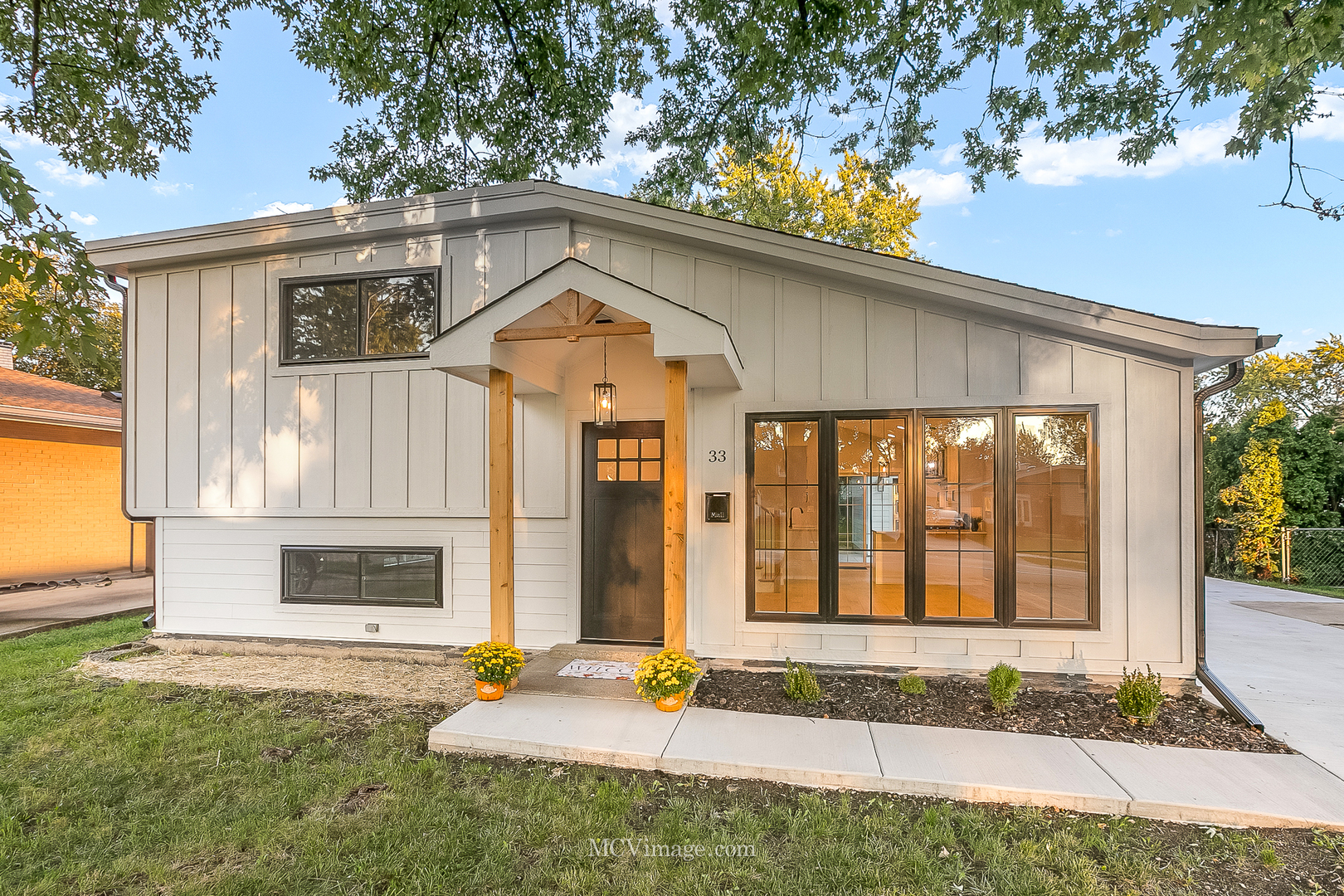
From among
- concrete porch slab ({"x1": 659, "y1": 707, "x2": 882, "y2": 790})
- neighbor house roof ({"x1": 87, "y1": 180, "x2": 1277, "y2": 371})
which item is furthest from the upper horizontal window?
concrete porch slab ({"x1": 659, "y1": 707, "x2": 882, "y2": 790})

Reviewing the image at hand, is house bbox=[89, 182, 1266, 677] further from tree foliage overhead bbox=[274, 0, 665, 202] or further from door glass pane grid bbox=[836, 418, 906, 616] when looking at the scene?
tree foliage overhead bbox=[274, 0, 665, 202]

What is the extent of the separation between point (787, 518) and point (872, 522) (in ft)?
2.32

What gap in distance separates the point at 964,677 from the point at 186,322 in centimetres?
858

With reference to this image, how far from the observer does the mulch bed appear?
12.7ft

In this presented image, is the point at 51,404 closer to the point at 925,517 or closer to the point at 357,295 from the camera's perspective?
the point at 357,295

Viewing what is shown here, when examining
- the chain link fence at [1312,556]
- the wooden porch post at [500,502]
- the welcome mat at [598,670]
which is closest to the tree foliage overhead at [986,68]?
the wooden porch post at [500,502]

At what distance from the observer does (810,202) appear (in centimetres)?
1608

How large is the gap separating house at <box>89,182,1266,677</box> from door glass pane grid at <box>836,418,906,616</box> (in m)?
0.02

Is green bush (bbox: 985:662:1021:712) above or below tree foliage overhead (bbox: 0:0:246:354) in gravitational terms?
below

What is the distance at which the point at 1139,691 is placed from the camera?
398 cm

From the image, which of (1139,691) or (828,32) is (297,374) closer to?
(828,32)

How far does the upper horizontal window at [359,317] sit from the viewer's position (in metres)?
5.95

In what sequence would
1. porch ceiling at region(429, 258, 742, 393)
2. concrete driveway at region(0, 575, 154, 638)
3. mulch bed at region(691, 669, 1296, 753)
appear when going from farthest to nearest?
1. concrete driveway at region(0, 575, 154, 638)
2. porch ceiling at region(429, 258, 742, 393)
3. mulch bed at region(691, 669, 1296, 753)

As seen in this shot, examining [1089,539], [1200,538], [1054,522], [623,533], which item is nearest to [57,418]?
[623,533]
